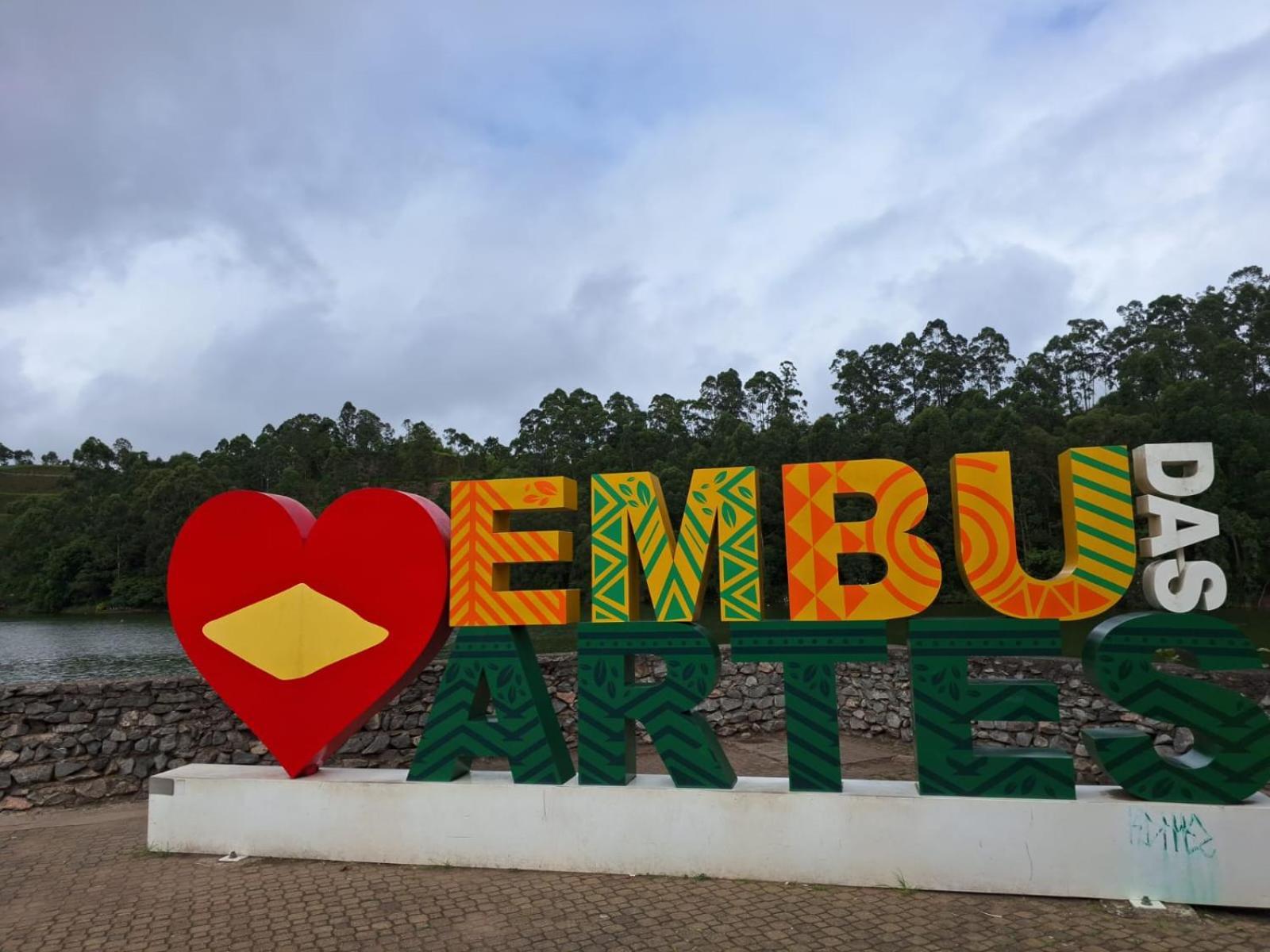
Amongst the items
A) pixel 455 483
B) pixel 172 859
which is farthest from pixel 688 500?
pixel 172 859

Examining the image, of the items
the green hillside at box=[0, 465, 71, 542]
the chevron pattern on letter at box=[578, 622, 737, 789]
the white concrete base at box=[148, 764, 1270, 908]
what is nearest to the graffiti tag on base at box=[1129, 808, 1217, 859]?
the white concrete base at box=[148, 764, 1270, 908]

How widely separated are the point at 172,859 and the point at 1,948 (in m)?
1.50

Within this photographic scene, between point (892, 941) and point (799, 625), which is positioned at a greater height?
point (799, 625)

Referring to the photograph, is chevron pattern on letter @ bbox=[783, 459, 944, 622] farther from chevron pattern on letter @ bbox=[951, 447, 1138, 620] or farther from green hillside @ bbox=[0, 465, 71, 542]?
green hillside @ bbox=[0, 465, 71, 542]

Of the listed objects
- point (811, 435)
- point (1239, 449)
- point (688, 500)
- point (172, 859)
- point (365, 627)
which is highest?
point (811, 435)

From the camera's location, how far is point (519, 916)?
4770 mm

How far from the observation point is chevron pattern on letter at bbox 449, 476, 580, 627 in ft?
19.2

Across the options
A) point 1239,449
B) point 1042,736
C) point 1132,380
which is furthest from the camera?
point 1132,380

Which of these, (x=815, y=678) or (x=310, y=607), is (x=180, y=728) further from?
(x=815, y=678)

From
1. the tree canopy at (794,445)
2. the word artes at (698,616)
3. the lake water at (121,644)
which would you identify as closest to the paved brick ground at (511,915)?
the word artes at (698,616)

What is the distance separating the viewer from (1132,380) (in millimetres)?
35406

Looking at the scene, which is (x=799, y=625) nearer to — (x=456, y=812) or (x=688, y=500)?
(x=688, y=500)

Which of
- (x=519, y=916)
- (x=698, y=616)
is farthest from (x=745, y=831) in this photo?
(x=519, y=916)

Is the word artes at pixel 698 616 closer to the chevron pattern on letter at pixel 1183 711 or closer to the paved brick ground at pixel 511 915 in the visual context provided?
the chevron pattern on letter at pixel 1183 711
